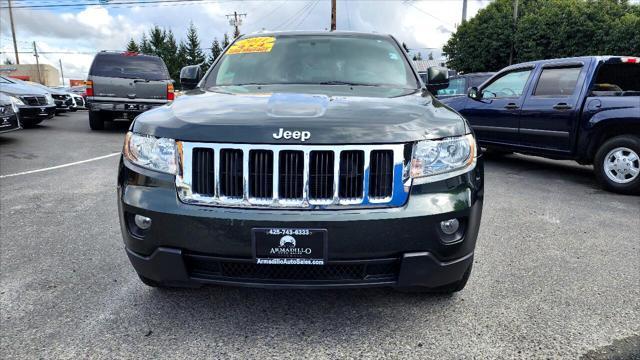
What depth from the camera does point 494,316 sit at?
252 cm

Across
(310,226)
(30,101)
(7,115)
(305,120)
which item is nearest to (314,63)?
(305,120)

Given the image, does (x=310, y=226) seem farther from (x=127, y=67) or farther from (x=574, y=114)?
(x=127, y=67)

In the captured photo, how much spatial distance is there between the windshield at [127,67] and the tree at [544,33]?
21.3 m

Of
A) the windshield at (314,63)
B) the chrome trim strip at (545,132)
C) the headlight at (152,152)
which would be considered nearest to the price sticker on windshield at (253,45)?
the windshield at (314,63)

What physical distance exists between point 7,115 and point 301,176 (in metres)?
8.04

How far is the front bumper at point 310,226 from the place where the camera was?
79.4 inches

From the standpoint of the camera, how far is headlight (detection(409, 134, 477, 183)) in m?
2.12

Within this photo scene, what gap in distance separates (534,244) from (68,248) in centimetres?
363

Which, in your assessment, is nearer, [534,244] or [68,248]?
[68,248]

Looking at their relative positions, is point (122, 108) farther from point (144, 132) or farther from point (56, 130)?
point (144, 132)

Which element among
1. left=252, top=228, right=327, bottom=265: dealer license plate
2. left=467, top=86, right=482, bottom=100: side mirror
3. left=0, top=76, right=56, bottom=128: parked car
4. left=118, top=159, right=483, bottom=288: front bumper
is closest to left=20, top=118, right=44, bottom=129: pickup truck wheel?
left=0, top=76, right=56, bottom=128: parked car

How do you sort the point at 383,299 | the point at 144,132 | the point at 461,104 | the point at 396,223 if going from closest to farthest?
the point at 396,223 < the point at 144,132 < the point at 383,299 < the point at 461,104

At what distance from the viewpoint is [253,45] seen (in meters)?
3.75

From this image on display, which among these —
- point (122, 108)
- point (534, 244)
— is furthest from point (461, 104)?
point (122, 108)
